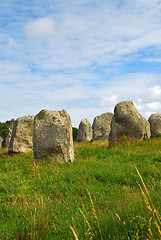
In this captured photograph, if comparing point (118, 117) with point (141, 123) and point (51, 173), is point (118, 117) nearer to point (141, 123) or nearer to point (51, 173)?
point (141, 123)

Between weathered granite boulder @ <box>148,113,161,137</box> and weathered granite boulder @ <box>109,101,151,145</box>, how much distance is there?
14551 mm

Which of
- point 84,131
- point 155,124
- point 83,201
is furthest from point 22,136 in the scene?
point 155,124

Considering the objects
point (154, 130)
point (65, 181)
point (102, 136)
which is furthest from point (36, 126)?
point (154, 130)

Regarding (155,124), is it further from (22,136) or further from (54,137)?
(54,137)

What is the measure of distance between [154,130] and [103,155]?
20469mm

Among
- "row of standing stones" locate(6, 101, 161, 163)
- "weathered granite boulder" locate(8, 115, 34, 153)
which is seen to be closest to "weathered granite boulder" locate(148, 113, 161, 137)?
"row of standing stones" locate(6, 101, 161, 163)

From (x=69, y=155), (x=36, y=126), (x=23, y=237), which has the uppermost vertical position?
(x=36, y=126)

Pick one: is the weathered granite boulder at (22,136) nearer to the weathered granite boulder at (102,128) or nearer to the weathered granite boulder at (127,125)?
the weathered granite boulder at (127,125)

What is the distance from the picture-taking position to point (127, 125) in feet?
54.3

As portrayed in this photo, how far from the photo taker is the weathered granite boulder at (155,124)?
1196 inches

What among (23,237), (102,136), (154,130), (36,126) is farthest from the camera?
(154,130)

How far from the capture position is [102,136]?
2783cm

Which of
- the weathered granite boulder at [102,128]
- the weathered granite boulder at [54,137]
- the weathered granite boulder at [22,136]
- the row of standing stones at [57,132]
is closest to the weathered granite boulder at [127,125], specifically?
the row of standing stones at [57,132]

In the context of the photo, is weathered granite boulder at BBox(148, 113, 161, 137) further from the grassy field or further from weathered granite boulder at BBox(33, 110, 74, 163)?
weathered granite boulder at BBox(33, 110, 74, 163)
